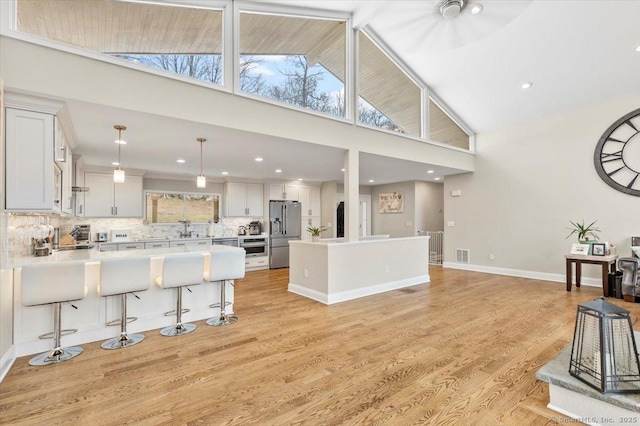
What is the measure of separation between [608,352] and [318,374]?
76.8 inches

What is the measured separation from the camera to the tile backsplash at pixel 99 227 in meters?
3.19

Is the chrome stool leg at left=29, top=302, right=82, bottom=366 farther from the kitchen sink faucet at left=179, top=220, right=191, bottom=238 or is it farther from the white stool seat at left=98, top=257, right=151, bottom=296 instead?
the kitchen sink faucet at left=179, top=220, right=191, bottom=238

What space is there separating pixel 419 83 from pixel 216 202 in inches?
216

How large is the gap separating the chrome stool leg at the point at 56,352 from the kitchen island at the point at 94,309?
0.15 meters

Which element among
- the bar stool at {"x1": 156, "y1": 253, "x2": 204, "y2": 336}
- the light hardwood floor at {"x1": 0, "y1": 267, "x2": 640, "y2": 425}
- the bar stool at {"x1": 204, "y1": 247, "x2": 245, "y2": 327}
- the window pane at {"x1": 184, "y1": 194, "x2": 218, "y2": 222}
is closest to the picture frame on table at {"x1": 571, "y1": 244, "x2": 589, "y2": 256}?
the light hardwood floor at {"x1": 0, "y1": 267, "x2": 640, "y2": 425}

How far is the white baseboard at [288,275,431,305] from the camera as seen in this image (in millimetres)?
4711

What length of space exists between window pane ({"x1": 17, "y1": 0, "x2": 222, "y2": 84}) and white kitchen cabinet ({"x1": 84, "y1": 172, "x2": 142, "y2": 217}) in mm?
3890

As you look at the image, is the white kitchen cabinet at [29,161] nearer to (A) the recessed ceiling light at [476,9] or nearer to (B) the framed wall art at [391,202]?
(A) the recessed ceiling light at [476,9]

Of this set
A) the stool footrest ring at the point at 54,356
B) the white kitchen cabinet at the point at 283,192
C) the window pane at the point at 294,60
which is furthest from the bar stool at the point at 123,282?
the white kitchen cabinet at the point at 283,192

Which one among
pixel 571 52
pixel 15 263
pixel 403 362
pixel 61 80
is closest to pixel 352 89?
pixel 571 52

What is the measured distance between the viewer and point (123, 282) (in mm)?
3105

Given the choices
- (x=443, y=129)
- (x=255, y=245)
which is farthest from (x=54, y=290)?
(x=443, y=129)

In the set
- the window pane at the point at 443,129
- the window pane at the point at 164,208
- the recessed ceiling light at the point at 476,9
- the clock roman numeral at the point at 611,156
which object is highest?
the recessed ceiling light at the point at 476,9

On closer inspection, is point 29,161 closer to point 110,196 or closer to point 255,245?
point 110,196
